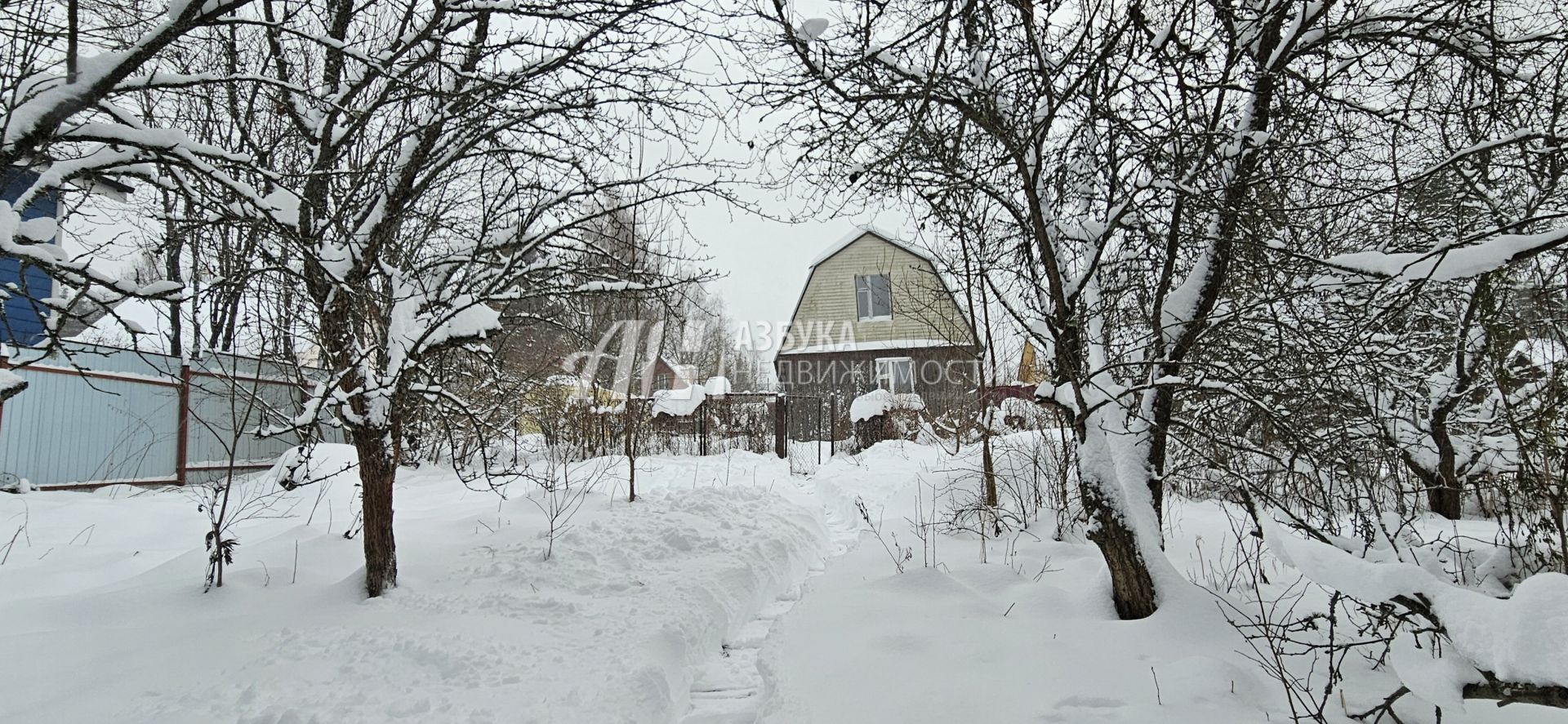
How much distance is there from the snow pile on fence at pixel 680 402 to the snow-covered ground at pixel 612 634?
776 centimetres

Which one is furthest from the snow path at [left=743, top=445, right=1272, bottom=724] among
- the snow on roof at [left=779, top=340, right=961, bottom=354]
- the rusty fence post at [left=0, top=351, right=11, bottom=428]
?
the snow on roof at [left=779, top=340, right=961, bottom=354]

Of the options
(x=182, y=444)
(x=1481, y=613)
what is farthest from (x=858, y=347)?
(x=1481, y=613)

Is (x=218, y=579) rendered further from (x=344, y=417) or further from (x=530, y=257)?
(x=530, y=257)

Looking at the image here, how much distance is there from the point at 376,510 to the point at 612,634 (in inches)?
65.0

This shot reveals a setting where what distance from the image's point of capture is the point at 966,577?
4.64 metres

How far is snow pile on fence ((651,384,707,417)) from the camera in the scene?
1384cm

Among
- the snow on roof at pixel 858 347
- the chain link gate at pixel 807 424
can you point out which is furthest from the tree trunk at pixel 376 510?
the snow on roof at pixel 858 347

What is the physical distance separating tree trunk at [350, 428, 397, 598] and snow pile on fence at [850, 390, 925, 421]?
437 inches

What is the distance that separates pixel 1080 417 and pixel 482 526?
4.85 m

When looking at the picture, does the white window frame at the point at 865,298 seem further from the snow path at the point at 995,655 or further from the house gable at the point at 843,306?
the snow path at the point at 995,655

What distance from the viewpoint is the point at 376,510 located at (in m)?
4.07

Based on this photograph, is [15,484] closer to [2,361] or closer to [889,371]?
[2,361]

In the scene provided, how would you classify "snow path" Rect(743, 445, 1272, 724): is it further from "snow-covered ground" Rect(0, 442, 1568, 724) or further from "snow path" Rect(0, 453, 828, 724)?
"snow path" Rect(0, 453, 828, 724)

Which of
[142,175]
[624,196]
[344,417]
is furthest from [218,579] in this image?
[624,196]
